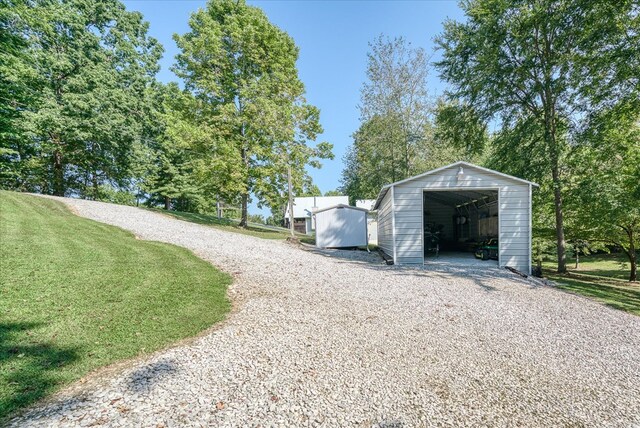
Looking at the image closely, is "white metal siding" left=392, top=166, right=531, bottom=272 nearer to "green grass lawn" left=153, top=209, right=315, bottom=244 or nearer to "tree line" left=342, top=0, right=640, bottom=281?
"tree line" left=342, top=0, right=640, bottom=281

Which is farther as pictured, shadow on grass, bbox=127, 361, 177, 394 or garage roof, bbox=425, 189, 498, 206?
garage roof, bbox=425, 189, 498, 206

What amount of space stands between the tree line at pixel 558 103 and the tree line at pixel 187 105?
31.0 ft

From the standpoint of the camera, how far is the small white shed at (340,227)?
58.4ft

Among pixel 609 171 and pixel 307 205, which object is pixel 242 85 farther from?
pixel 307 205

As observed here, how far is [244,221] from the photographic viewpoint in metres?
20.2

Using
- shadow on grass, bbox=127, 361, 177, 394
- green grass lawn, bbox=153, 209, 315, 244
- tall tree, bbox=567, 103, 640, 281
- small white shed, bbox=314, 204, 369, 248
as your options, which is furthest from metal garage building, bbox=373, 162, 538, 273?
green grass lawn, bbox=153, 209, 315, 244

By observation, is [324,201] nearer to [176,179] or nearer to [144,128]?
[176,179]

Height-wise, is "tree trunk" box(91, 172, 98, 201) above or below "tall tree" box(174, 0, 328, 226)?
below

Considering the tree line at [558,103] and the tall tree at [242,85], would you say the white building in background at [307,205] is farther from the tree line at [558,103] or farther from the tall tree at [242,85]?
the tree line at [558,103]

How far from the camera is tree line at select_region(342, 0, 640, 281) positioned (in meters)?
9.61

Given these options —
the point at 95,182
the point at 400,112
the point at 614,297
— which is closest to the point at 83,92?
the point at 95,182

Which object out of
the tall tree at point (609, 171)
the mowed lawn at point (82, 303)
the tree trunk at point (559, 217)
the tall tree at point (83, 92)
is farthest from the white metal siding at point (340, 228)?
the tall tree at point (83, 92)

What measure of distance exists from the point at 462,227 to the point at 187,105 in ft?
60.0

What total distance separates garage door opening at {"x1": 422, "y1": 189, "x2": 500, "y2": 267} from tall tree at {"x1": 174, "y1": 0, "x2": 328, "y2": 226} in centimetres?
981
